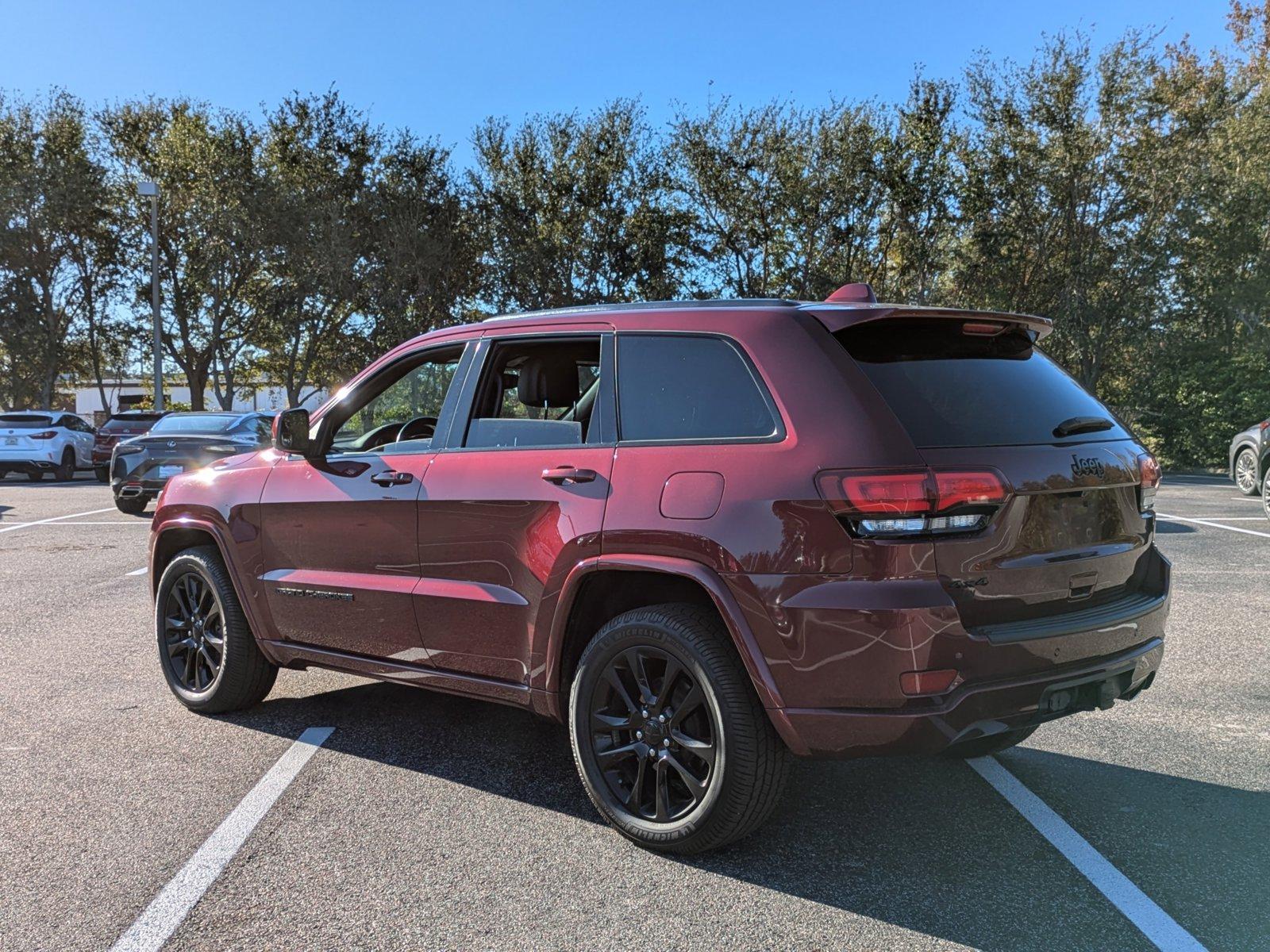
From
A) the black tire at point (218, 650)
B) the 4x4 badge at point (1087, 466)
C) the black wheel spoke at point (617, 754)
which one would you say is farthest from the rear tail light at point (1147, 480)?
the black tire at point (218, 650)

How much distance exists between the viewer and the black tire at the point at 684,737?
3.27 meters

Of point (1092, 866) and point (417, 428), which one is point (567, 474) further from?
point (1092, 866)

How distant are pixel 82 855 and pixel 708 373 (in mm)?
2598

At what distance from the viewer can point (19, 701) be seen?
5340 mm

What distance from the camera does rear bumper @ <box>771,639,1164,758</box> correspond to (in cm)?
301

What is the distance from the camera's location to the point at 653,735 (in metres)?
3.51

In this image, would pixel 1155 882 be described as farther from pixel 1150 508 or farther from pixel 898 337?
pixel 898 337

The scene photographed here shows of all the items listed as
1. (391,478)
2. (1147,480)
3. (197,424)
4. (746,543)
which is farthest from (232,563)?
(197,424)

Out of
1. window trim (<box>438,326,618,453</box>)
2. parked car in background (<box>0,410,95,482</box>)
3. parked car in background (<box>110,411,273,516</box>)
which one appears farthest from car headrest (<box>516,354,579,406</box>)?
parked car in background (<box>0,410,95,482</box>)

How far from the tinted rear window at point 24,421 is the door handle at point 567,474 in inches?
946

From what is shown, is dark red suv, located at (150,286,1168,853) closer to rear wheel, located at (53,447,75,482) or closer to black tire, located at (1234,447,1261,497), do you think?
black tire, located at (1234,447,1261,497)

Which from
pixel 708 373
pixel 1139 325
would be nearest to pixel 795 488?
pixel 708 373

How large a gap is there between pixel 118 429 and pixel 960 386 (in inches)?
901

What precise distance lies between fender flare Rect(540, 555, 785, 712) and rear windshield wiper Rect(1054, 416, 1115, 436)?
1212 millimetres
